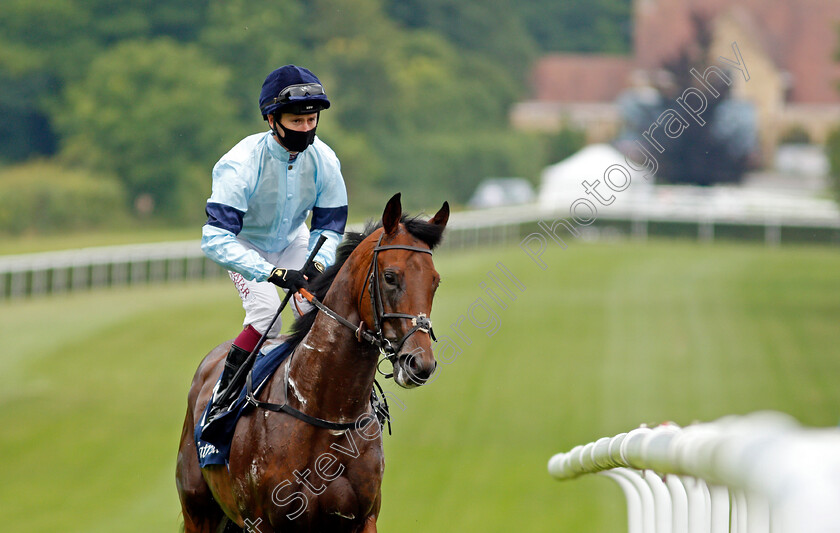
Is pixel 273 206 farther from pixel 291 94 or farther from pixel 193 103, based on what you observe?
pixel 193 103

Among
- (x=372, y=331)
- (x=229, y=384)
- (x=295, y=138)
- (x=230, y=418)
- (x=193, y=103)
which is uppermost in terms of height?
(x=193, y=103)

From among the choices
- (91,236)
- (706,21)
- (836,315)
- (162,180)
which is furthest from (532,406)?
(706,21)

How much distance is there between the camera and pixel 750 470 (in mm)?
1467

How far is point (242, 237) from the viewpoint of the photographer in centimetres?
416

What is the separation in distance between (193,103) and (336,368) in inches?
1331

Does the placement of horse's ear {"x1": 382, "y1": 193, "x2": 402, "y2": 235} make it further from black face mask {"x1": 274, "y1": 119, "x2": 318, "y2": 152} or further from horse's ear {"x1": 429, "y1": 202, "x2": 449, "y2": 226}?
black face mask {"x1": 274, "y1": 119, "x2": 318, "y2": 152}

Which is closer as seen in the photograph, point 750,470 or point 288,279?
point 750,470

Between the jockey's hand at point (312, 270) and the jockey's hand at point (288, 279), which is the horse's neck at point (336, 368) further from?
the jockey's hand at point (312, 270)

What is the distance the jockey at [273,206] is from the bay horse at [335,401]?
0.68 ft

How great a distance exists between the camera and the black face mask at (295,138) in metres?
3.90

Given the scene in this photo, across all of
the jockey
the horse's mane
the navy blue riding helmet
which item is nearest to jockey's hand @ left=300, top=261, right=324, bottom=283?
the jockey

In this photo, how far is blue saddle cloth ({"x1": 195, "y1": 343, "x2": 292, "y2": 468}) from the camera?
3.86 meters

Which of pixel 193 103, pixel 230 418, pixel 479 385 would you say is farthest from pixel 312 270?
pixel 193 103

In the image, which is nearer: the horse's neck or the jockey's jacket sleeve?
the horse's neck
